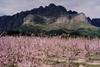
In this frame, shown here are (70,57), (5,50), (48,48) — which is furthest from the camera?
(48,48)

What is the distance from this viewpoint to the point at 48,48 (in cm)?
1582

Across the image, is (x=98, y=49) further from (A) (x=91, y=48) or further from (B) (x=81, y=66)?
(B) (x=81, y=66)

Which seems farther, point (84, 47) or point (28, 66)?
point (84, 47)

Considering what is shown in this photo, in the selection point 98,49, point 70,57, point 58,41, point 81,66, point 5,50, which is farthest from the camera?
point 98,49

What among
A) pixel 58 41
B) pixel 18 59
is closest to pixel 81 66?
pixel 18 59

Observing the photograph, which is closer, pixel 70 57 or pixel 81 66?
pixel 81 66

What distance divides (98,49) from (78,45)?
1.79m

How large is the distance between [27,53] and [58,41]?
10308 millimetres

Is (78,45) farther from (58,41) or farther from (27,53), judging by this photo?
(27,53)

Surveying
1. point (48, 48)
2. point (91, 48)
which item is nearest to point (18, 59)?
point (48, 48)

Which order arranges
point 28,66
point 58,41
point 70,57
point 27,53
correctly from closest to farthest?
point 28,66
point 27,53
point 70,57
point 58,41

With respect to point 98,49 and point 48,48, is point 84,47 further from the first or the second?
point 48,48

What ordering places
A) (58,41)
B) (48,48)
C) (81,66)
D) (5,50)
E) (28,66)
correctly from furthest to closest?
(58,41)
(48,48)
(81,66)
(5,50)
(28,66)

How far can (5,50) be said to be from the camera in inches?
319
